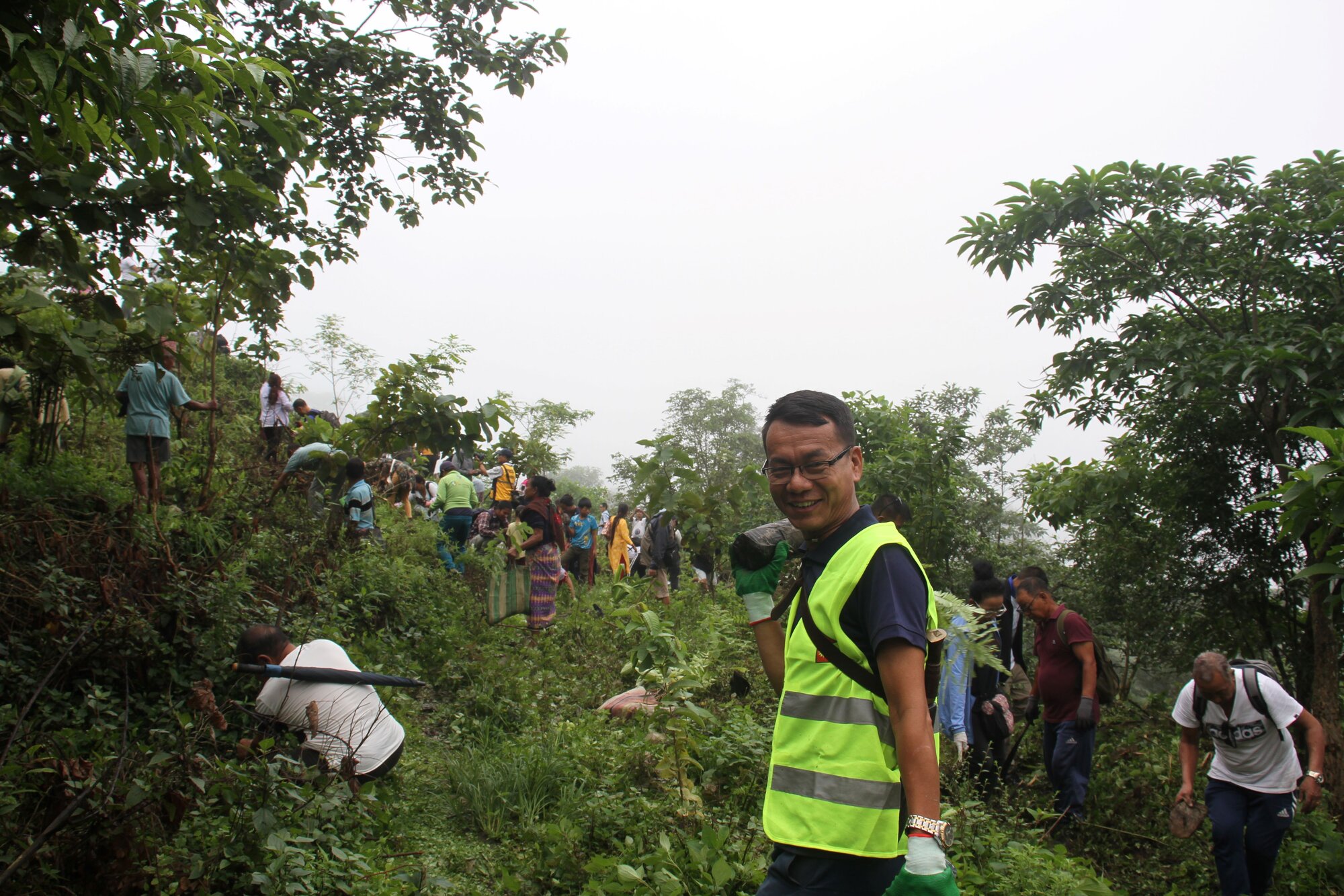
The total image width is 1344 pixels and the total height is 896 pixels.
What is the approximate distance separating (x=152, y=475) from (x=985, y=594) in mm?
6215

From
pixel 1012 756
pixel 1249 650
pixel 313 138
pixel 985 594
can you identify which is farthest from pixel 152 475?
pixel 1249 650

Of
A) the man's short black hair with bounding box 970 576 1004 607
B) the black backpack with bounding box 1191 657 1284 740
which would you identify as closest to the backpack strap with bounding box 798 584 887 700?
the black backpack with bounding box 1191 657 1284 740

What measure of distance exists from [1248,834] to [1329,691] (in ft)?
7.69

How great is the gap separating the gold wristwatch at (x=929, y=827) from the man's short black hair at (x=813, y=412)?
93 cm

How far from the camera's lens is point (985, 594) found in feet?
19.5

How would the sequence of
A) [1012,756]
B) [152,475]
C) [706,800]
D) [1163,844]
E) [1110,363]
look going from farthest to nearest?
[1110,363]
[152,475]
[1012,756]
[1163,844]
[706,800]

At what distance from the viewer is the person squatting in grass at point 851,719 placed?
188cm

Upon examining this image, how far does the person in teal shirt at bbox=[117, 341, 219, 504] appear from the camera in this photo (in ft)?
22.4

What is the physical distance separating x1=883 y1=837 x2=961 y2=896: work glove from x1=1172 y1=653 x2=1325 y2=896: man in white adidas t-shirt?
376 centimetres

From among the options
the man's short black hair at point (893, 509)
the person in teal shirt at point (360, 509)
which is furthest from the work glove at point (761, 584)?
the person in teal shirt at point (360, 509)

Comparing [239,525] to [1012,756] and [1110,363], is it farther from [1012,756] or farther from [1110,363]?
[1110,363]

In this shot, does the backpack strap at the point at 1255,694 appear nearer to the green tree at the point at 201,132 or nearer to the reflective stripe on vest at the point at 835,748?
the reflective stripe on vest at the point at 835,748

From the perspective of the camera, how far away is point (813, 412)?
2309 millimetres

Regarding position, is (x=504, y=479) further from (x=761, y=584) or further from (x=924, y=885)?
(x=924, y=885)
